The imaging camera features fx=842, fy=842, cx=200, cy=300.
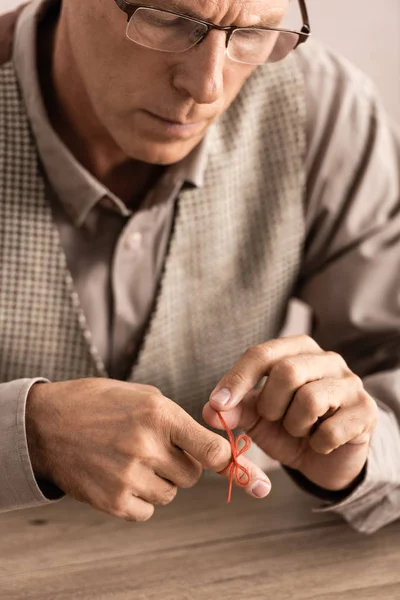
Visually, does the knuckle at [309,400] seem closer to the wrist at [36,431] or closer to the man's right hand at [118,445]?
the man's right hand at [118,445]

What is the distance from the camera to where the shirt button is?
1294 mm

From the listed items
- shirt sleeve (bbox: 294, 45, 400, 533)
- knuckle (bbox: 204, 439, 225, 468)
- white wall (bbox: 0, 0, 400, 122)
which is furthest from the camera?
white wall (bbox: 0, 0, 400, 122)

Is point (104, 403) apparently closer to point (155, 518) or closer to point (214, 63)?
point (155, 518)

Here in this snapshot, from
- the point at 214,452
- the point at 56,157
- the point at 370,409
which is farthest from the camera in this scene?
the point at 56,157

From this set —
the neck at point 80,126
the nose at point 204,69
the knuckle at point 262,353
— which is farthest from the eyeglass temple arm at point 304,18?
the knuckle at point 262,353

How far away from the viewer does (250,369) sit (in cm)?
102

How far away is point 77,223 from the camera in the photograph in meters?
1.28

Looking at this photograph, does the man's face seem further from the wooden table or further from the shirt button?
the wooden table

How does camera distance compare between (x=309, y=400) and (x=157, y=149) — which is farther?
(x=157, y=149)

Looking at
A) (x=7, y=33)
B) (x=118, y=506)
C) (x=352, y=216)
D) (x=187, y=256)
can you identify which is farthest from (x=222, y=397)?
(x=7, y=33)

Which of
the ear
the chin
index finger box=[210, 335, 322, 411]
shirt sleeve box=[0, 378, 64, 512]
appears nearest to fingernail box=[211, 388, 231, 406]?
index finger box=[210, 335, 322, 411]

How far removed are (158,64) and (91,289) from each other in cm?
39

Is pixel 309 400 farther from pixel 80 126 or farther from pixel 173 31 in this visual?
pixel 80 126

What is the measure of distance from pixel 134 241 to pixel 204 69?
1.15ft
